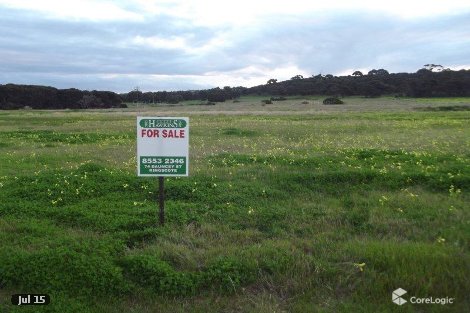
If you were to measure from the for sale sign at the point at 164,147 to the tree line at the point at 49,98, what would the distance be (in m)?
91.8

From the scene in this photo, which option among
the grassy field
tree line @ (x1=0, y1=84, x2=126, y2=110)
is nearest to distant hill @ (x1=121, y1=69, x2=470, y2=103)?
tree line @ (x1=0, y1=84, x2=126, y2=110)

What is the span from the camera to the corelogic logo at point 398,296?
471 centimetres

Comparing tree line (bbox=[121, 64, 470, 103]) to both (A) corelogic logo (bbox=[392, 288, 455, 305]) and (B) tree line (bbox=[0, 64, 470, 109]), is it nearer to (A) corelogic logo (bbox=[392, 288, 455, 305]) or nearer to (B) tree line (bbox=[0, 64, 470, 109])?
(B) tree line (bbox=[0, 64, 470, 109])

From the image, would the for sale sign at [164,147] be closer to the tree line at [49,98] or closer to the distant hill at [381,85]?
the tree line at [49,98]

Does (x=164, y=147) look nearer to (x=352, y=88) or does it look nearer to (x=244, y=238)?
(x=244, y=238)

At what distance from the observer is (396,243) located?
5910 mm

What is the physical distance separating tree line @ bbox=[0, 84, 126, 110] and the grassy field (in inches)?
3483

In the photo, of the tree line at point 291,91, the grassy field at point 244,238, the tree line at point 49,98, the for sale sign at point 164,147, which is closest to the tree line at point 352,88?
the tree line at point 291,91

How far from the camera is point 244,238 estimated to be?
6.45m

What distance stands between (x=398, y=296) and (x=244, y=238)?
92.9 inches

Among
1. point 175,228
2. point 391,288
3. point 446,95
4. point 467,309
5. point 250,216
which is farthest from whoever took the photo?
point 446,95

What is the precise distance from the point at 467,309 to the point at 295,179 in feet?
17.6

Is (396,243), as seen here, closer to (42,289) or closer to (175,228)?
(175,228)

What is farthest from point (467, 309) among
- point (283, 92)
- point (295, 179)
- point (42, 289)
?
point (283, 92)
